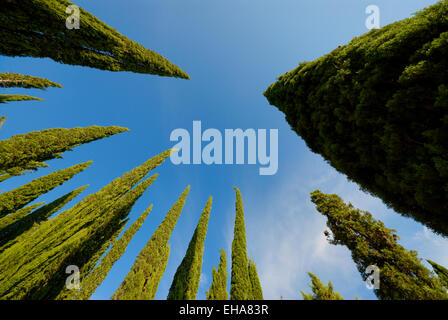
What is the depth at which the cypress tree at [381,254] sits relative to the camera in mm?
5664

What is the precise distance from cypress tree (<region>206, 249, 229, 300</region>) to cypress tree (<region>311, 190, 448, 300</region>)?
731cm

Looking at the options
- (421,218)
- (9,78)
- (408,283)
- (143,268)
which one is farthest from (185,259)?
(9,78)

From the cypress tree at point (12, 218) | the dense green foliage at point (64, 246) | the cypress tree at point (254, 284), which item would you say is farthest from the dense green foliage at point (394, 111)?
the cypress tree at point (12, 218)

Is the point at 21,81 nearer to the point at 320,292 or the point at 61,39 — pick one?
the point at 61,39

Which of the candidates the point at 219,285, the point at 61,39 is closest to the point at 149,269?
the point at 219,285

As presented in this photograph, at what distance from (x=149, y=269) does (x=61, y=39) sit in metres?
13.4

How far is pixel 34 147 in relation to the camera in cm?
673

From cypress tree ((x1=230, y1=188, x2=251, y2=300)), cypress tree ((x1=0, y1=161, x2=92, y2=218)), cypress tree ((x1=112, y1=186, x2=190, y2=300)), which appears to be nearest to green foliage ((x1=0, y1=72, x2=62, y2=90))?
cypress tree ((x1=0, y1=161, x2=92, y2=218))

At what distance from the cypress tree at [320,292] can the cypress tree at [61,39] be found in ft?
43.4

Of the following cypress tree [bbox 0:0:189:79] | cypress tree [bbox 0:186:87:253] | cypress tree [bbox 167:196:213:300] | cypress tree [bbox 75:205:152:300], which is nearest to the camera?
cypress tree [bbox 0:0:189:79]

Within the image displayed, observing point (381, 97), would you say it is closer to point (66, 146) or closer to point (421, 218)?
point (421, 218)

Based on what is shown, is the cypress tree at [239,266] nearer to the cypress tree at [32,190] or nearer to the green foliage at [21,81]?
the cypress tree at [32,190]

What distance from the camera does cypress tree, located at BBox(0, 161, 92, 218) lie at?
442 inches

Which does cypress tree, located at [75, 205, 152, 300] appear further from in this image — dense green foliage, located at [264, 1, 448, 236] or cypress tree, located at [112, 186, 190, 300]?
dense green foliage, located at [264, 1, 448, 236]
